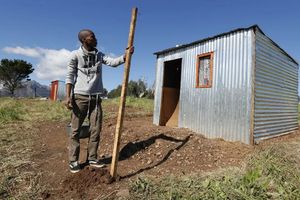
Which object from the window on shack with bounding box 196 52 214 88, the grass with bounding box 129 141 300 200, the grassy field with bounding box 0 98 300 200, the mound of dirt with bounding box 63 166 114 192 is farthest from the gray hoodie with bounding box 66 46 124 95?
the window on shack with bounding box 196 52 214 88

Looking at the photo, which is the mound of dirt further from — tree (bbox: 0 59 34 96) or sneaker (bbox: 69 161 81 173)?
tree (bbox: 0 59 34 96)

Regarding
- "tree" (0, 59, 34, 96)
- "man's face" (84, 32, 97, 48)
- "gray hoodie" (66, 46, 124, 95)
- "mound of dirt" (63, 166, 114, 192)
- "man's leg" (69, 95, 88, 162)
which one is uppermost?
"tree" (0, 59, 34, 96)

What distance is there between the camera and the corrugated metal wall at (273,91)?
671cm

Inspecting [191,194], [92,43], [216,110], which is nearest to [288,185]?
[191,194]

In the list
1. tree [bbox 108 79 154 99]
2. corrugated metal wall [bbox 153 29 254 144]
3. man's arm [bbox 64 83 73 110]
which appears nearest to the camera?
man's arm [bbox 64 83 73 110]

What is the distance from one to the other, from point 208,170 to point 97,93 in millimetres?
2314

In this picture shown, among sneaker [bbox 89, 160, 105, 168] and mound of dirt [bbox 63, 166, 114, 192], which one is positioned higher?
sneaker [bbox 89, 160, 105, 168]

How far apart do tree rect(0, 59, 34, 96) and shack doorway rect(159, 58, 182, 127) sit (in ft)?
129

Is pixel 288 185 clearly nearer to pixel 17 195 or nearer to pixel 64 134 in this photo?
pixel 17 195

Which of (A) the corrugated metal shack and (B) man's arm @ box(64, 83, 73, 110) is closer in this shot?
(B) man's arm @ box(64, 83, 73, 110)

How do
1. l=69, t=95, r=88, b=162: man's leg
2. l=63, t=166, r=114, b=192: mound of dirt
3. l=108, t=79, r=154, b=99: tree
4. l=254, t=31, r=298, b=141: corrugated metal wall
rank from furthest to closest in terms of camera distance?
l=108, t=79, r=154, b=99: tree, l=254, t=31, r=298, b=141: corrugated metal wall, l=69, t=95, r=88, b=162: man's leg, l=63, t=166, r=114, b=192: mound of dirt

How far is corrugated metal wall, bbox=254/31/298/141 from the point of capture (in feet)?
22.0

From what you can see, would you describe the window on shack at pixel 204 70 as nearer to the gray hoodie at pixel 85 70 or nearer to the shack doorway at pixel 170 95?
the shack doorway at pixel 170 95

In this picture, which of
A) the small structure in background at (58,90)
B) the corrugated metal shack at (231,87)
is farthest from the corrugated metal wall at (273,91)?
the small structure in background at (58,90)
